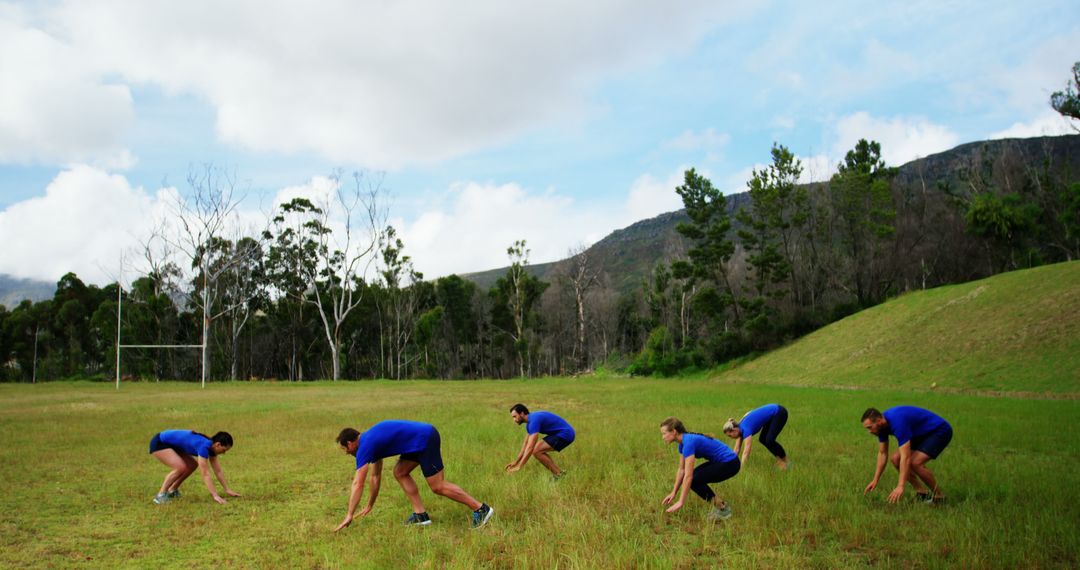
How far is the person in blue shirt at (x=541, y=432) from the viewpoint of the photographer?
11086 mm

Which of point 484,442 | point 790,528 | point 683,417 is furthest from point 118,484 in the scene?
point 683,417

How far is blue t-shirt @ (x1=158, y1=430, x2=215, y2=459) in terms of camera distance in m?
9.85

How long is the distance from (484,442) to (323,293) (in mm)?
58398

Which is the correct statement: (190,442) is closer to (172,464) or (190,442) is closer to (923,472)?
(172,464)

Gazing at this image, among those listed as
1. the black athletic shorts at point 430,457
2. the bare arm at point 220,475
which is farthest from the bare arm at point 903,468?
the bare arm at point 220,475

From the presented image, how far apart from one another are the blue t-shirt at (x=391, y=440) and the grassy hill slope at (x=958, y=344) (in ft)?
87.6

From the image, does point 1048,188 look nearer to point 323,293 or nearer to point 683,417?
point 683,417

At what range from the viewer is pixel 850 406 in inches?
884

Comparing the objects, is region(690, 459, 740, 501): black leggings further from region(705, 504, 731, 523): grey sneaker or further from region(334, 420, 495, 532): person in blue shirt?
region(334, 420, 495, 532): person in blue shirt

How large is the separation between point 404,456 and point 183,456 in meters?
4.61

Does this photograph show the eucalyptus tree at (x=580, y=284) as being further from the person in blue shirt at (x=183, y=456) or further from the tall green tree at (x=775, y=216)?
the person in blue shirt at (x=183, y=456)

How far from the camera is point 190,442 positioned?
10.1 m

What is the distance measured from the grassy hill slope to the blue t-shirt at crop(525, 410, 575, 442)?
76.0 feet

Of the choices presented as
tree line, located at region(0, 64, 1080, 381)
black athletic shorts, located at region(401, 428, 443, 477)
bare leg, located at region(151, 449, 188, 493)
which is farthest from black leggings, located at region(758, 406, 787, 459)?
tree line, located at region(0, 64, 1080, 381)
